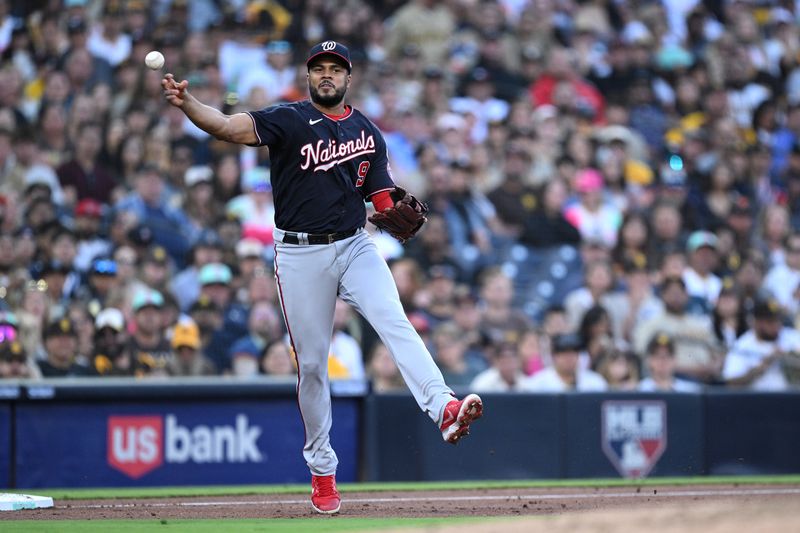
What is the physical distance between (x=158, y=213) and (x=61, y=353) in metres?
2.17

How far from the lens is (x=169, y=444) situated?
27.7ft

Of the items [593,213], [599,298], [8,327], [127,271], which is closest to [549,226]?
[593,213]

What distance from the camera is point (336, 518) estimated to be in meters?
5.66

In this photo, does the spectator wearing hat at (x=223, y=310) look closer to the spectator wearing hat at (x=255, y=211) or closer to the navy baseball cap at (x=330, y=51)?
the spectator wearing hat at (x=255, y=211)

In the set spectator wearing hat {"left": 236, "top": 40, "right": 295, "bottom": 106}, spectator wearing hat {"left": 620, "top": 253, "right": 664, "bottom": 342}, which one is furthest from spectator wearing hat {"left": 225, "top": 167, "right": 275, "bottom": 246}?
spectator wearing hat {"left": 620, "top": 253, "right": 664, "bottom": 342}

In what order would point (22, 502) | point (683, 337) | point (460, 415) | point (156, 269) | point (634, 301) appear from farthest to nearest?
1. point (634, 301)
2. point (683, 337)
3. point (156, 269)
4. point (22, 502)
5. point (460, 415)

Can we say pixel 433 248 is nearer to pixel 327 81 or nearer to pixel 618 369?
pixel 618 369

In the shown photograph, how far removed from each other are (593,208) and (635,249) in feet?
2.41

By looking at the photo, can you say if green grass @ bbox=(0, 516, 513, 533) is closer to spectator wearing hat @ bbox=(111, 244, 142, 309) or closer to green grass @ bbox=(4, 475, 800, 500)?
green grass @ bbox=(4, 475, 800, 500)

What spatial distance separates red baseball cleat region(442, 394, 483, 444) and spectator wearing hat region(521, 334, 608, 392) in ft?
13.3

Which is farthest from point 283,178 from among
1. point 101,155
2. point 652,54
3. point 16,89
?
point 652,54

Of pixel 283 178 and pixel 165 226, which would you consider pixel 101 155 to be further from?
pixel 283 178

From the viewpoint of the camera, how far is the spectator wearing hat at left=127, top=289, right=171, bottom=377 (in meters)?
8.95

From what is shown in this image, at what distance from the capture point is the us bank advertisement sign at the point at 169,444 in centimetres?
823
